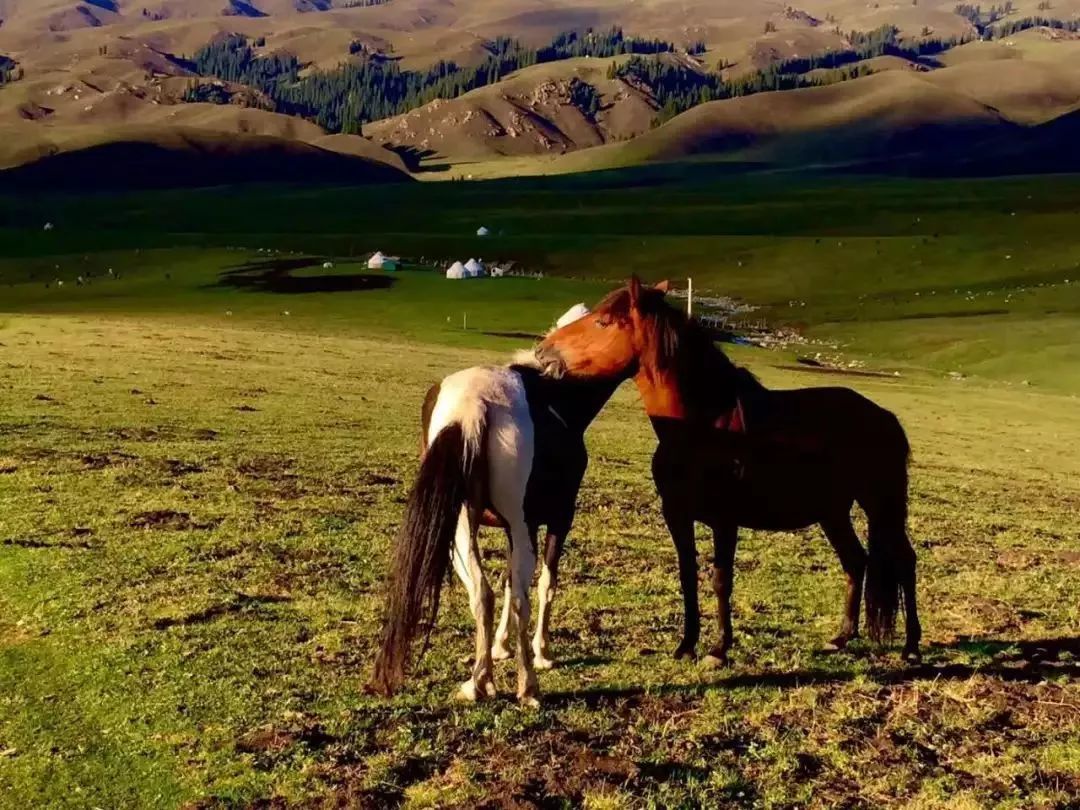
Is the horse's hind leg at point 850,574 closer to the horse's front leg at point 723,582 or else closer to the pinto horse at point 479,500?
the horse's front leg at point 723,582

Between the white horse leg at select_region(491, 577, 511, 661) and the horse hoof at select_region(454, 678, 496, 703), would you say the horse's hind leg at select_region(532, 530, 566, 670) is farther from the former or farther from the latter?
the horse hoof at select_region(454, 678, 496, 703)

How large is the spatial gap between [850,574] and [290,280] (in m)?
73.5

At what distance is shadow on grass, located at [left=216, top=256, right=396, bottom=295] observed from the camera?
2955 inches

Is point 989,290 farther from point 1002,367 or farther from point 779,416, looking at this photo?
point 779,416

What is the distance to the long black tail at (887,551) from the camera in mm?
10000

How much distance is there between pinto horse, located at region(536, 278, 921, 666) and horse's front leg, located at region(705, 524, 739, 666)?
12 mm

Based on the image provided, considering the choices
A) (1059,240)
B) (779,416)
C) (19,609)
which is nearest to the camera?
(779,416)

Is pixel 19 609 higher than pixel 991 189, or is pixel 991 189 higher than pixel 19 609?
pixel 991 189

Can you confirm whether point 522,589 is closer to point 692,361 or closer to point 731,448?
point 731,448

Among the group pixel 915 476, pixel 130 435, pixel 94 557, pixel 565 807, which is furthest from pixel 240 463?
pixel 915 476

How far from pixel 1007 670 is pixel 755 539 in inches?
255

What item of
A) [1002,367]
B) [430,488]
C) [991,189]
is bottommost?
[1002,367]

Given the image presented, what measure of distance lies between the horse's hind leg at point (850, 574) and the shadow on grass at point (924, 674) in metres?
0.85

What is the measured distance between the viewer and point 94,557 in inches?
496
